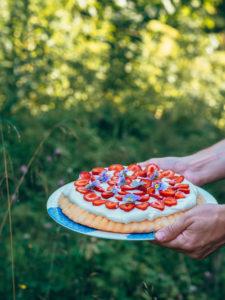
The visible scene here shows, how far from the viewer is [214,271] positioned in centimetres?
353

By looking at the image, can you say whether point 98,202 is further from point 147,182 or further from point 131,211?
point 147,182

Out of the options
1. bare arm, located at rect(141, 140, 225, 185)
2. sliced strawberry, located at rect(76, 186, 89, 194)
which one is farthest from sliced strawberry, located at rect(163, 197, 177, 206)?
bare arm, located at rect(141, 140, 225, 185)

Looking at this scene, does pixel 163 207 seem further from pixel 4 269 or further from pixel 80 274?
pixel 4 269

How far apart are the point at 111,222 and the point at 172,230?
24 centimetres

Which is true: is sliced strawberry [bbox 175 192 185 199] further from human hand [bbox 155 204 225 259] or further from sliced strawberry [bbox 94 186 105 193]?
sliced strawberry [bbox 94 186 105 193]

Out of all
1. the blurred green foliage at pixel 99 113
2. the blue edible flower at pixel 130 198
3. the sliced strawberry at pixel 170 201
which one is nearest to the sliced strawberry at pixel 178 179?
the sliced strawberry at pixel 170 201

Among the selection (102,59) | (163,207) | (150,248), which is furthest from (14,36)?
(163,207)

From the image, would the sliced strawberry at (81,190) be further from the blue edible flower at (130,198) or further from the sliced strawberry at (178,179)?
the sliced strawberry at (178,179)

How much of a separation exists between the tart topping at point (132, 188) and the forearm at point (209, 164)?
0.37m

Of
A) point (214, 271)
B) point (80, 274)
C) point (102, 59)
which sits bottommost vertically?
point (214, 271)

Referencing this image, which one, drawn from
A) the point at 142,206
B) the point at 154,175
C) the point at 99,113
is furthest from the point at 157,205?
the point at 99,113

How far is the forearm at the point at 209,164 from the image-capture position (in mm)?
2922

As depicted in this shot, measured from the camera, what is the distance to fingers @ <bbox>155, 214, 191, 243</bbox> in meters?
2.19

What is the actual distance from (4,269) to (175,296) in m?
0.96
